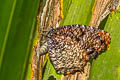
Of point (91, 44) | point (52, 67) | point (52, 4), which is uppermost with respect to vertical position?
point (52, 4)

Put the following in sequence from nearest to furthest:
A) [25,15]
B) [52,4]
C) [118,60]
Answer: [25,15]
[52,4]
[118,60]

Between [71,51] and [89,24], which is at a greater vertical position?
[89,24]

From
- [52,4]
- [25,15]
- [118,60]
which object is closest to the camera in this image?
[25,15]

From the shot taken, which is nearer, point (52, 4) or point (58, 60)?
point (52, 4)

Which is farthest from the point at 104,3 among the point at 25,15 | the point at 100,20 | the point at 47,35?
the point at 25,15

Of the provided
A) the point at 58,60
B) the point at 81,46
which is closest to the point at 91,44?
the point at 81,46

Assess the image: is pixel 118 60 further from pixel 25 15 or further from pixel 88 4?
pixel 25 15
